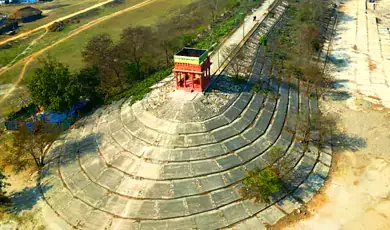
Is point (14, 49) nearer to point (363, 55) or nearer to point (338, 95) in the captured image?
point (338, 95)

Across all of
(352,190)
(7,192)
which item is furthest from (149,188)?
(352,190)

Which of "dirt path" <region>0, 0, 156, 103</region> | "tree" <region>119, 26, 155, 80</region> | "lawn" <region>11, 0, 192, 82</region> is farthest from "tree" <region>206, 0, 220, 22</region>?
"dirt path" <region>0, 0, 156, 103</region>

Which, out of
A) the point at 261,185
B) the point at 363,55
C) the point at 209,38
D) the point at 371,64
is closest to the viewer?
the point at 261,185

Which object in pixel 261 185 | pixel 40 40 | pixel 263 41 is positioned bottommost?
pixel 40 40

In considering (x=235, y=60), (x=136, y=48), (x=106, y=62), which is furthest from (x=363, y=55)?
(x=106, y=62)

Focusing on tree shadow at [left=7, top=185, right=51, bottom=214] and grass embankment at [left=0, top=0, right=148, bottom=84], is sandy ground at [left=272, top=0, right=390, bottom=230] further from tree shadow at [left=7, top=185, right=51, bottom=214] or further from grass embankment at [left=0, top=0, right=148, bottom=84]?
grass embankment at [left=0, top=0, right=148, bottom=84]

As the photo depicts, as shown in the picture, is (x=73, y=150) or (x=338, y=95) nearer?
(x=73, y=150)

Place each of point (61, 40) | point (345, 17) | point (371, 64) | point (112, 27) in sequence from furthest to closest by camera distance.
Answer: point (345, 17)
point (112, 27)
point (61, 40)
point (371, 64)

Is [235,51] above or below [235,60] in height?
below
